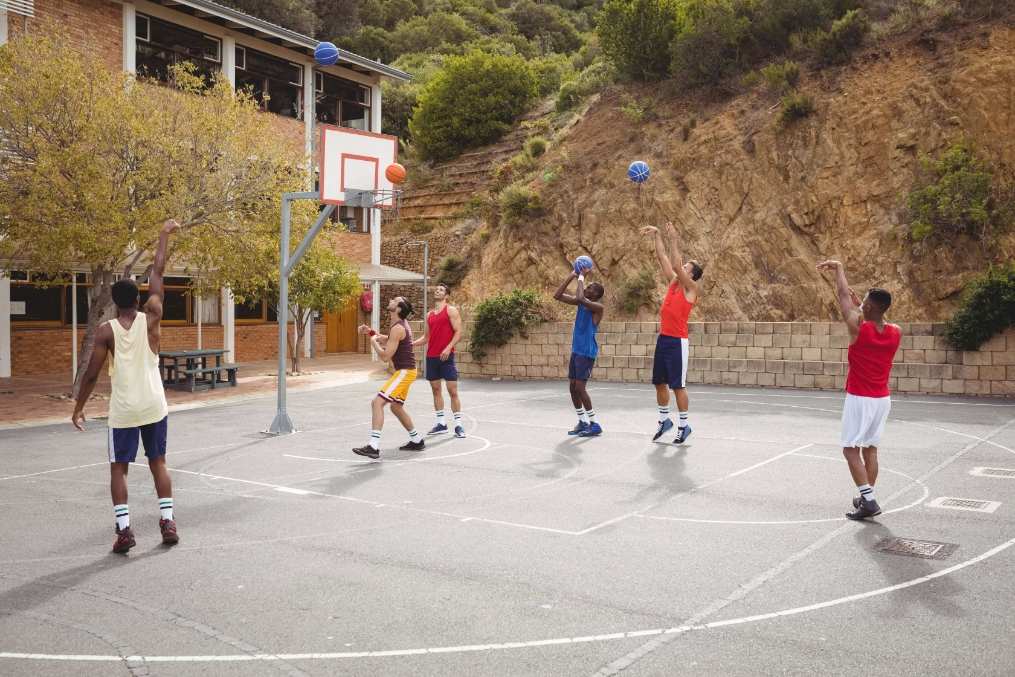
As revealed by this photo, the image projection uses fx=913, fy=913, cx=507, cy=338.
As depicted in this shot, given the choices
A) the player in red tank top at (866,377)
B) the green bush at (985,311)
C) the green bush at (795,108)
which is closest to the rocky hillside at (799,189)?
the green bush at (795,108)

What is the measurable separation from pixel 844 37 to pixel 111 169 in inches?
821

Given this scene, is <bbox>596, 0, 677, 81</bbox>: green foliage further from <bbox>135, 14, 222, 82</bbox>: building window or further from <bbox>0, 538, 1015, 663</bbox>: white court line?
<bbox>0, 538, 1015, 663</bbox>: white court line

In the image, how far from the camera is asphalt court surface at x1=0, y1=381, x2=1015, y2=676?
185 inches

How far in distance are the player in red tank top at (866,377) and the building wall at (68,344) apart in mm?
22470

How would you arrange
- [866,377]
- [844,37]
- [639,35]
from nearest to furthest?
[866,377] → [844,37] → [639,35]

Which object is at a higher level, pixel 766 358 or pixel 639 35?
pixel 639 35

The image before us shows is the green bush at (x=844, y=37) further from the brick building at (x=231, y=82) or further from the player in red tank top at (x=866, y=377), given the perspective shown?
the player in red tank top at (x=866, y=377)

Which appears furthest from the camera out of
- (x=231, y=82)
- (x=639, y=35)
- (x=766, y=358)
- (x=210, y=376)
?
(x=639, y=35)

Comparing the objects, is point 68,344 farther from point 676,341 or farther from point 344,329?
point 676,341

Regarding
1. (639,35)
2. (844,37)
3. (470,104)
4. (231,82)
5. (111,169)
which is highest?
(639,35)

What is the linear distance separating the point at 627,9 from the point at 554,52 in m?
27.4

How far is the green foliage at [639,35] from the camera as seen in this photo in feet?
103

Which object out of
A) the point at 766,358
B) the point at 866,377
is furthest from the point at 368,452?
the point at 766,358

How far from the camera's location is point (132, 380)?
22.1 ft
